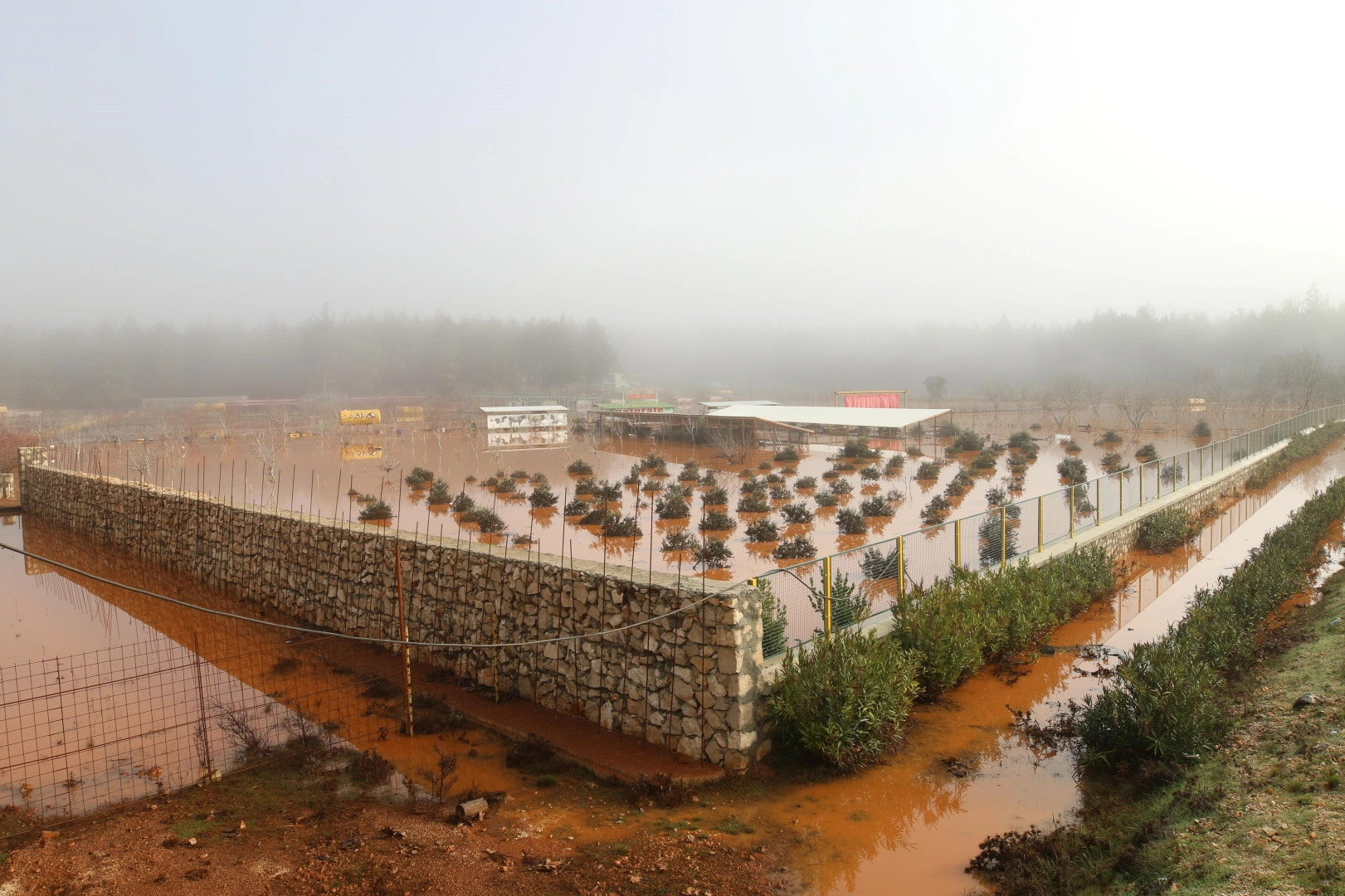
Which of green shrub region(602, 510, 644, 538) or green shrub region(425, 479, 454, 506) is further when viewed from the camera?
green shrub region(425, 479, 454, 506)

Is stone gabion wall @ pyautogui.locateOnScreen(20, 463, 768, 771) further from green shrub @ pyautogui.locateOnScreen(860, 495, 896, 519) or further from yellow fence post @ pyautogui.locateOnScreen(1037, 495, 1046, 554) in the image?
green shrub @ pyautogui.locateOnScreen(860, 495, 896, 519)

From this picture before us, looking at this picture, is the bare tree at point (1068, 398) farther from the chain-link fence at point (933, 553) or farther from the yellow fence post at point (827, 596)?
the yellow fence post at point (827, 596)

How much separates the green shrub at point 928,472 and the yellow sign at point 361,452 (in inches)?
1026

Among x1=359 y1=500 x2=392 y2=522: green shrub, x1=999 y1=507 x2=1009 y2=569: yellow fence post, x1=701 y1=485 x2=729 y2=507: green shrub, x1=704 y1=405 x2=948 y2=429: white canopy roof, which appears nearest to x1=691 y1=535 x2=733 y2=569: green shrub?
x1=999 y1=507 x2=1009 y2=569: yellow fence post

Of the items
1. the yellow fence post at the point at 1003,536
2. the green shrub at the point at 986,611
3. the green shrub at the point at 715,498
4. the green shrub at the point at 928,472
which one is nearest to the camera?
the green shrub at the point at 986,611

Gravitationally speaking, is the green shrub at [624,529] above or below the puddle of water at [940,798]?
above

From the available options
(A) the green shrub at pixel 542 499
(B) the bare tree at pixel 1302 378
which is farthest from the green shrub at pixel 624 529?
(B) the bare tree at pixel 1302 378

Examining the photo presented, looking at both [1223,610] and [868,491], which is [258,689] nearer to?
[1223,610]

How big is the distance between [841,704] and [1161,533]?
13.1 metres

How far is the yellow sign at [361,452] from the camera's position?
40.6m

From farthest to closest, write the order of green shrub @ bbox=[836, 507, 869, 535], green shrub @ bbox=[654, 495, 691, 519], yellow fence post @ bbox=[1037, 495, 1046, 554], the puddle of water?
green shrub @ bbox=[654, 495, 691, 519] → green shrub @ bbox=[836, 507, 869, 535] → yellow fence post @ bbox=[1037, 495, 1046, 554] → the puddle of water

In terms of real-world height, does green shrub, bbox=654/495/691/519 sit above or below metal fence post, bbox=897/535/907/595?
below

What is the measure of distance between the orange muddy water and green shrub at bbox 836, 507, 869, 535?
7836 mm

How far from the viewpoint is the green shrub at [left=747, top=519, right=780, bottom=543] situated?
1916cm
